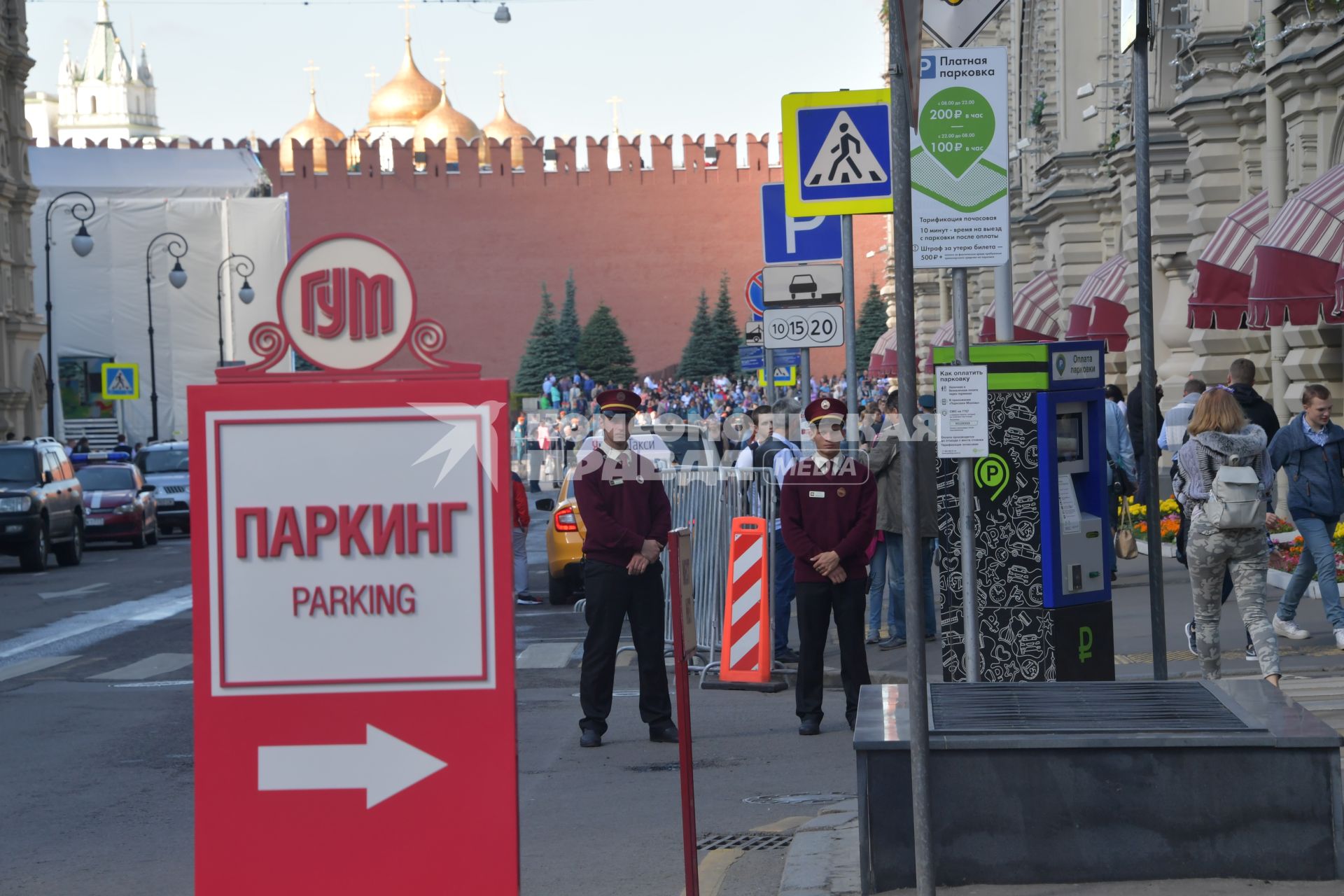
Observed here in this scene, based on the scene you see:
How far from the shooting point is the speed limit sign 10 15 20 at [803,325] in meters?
13.6

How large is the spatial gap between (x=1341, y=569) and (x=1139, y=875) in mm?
9216

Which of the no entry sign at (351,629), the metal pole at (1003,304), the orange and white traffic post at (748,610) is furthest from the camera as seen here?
the orange and white traffic post at (748,610)

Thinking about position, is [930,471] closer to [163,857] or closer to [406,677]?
[163,857]

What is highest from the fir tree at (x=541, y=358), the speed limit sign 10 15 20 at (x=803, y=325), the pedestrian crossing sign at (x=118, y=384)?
the fir tree at (x=541, y=358)

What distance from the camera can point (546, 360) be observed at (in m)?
93.8

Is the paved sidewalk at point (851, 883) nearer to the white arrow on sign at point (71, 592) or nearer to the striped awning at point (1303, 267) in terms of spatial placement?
the striped awning at point (1303, 267)

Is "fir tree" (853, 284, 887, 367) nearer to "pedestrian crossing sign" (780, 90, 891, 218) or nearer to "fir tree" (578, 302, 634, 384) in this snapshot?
"fir tree" (578, 302, 634, 384)

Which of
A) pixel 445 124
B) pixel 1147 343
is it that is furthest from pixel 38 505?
pixel 445 124

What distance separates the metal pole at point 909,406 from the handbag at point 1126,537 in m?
13.9

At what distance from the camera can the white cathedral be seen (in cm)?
16188

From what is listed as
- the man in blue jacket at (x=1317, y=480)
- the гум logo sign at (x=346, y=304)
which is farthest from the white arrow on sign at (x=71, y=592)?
the гум logo sign at (x=346, y=304)

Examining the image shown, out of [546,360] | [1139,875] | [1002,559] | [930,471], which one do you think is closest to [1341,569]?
[930,471]

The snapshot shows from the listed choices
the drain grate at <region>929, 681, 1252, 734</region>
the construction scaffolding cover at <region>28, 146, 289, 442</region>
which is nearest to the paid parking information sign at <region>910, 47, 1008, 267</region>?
the drain grate at <region>929, 681, 1252, 734</region>

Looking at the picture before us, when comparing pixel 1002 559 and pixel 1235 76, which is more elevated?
pixel 1235 76
